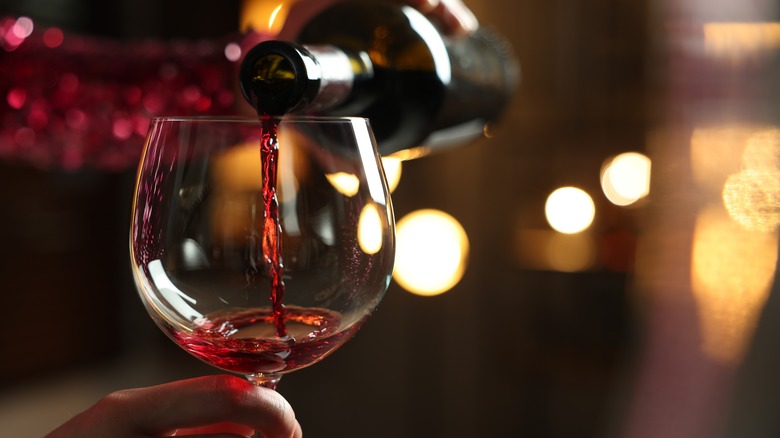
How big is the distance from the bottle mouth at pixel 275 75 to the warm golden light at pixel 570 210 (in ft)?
5.96

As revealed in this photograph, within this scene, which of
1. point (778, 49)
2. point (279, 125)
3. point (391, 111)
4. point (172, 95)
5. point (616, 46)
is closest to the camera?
point (279, 125)

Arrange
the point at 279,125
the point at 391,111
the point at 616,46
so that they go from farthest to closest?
1. the point at 616,46
2. the point at 391,111
3. the point at 279,125

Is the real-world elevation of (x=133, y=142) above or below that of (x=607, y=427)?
above

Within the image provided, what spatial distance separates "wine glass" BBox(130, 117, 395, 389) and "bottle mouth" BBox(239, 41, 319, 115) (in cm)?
1

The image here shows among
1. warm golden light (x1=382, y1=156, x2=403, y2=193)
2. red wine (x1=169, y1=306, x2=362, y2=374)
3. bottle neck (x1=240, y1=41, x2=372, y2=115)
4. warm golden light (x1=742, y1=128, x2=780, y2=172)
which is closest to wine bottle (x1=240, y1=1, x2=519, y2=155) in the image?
bottle neck (x1=240, y1=41, x2=372, y2=115)

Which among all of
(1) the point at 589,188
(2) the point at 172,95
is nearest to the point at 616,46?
(1) the point at 589,188

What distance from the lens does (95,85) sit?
1006mm

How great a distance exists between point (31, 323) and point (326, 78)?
2051 mm

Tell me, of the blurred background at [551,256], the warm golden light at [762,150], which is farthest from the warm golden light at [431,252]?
the warm golden light at [762,150]

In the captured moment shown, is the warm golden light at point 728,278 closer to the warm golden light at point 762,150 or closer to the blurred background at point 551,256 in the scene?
the blurred background at point 551,256

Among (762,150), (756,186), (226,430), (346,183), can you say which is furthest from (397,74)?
(762,150)

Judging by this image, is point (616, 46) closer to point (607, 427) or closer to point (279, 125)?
point (607, 427)

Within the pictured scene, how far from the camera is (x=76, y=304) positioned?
8.32 feet

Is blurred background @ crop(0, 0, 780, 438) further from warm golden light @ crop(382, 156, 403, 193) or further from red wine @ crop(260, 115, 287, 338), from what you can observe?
red wine @ crop(260, 115, 287, 338)
